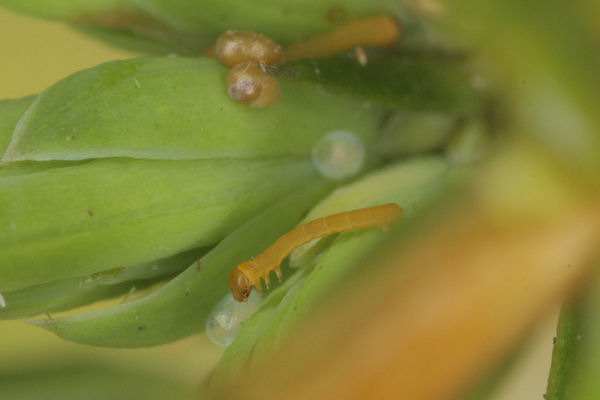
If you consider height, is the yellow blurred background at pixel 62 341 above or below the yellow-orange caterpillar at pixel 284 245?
above

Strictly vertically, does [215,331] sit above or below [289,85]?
below

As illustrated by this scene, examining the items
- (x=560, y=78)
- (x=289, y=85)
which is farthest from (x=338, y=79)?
(x=560, y=78)

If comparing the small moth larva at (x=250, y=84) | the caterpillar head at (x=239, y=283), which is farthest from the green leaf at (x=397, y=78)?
the caterpillar head at (x=239, y=283)

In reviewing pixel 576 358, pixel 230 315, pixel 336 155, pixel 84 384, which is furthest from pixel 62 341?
pixel 576 358

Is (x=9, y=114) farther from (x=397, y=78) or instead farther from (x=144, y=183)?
(x=397, y=78)

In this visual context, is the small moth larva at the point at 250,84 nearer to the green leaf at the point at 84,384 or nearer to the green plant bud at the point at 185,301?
the green plant bud at the point at 185,301

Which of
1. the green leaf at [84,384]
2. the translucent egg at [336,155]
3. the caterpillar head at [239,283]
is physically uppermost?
the translucent egg at [336,155]

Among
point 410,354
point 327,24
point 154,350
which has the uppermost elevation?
point 327,24

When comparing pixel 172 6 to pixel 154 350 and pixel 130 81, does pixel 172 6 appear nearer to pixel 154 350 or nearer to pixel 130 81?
pixel 130 81
